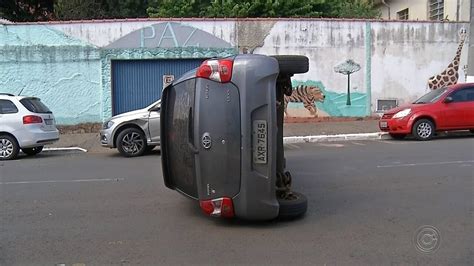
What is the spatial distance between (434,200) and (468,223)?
3.27 feet

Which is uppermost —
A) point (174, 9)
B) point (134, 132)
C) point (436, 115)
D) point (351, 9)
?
point (351, 9)

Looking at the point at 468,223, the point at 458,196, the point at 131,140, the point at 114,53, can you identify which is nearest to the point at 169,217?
the point at 468,223

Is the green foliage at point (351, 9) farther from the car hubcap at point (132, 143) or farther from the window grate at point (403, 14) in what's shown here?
the car hubcap at point (132, 143)

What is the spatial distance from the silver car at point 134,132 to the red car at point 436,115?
21.7 ft

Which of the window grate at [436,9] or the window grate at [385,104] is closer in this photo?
the window grate at [385,104]

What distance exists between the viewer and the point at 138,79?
17.6m

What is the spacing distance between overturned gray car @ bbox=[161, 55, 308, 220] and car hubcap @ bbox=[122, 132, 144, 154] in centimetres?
675

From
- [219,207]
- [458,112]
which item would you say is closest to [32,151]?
[219,207]

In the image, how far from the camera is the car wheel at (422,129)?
13.4 meters

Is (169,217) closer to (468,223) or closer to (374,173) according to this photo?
(468,223)

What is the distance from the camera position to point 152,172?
29.8 feet

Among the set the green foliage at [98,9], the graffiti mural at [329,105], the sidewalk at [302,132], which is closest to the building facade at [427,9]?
the graffiti mural at [329,105]

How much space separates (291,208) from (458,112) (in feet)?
32.4

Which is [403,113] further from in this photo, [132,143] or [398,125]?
[132,143]
